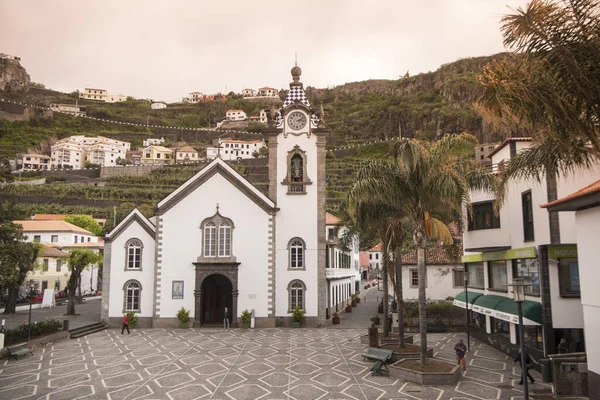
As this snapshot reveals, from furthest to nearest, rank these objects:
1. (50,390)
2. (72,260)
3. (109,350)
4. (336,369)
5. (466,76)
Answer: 1. (466,76)
2. (72,260)
3. (109,350)
4. (336,369)
5. (50,390)

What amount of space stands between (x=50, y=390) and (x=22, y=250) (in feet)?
58.8

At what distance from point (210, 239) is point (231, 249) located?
149 centimetres

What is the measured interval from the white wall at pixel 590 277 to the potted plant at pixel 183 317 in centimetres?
2293

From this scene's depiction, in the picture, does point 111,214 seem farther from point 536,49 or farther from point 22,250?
point 536,49

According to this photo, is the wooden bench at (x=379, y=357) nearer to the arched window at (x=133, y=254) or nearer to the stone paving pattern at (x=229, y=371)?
the stone paving pattern at (x=229, y=371)

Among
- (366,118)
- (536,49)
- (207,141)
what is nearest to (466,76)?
(366,118)

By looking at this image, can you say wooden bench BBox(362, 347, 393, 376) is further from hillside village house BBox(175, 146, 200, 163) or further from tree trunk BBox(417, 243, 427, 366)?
hillside village house BBox(175, 146, 200, 163)

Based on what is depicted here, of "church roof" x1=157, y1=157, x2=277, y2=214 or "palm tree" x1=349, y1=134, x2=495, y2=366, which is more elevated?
"church roof" x1=157, y1=157, x2=277, y2=214

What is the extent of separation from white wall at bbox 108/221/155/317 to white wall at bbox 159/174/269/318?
4.08 ft

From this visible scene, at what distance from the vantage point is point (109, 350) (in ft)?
77.8

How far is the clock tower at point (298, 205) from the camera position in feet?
102

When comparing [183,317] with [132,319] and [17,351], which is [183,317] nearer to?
[132,319]

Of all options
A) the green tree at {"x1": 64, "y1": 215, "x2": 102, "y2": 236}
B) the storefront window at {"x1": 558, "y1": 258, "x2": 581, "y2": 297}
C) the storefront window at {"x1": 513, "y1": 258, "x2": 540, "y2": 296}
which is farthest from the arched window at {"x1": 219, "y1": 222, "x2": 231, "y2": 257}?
the green tree at {"x1": 64, "y1": 215, "x2": 102, "y2": 236}

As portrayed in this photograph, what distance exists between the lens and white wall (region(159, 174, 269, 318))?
30734 mm
